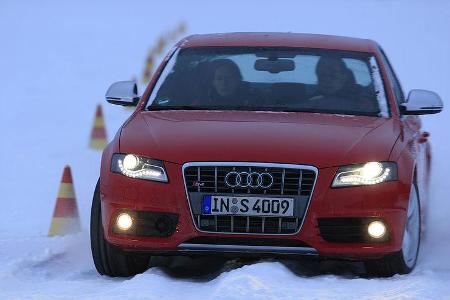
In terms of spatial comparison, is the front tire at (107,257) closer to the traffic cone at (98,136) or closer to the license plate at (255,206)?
the license plate at (255,206)

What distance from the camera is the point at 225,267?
7.92 m


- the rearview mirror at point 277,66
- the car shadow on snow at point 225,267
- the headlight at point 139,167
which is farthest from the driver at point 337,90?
the headlight at point 139,167

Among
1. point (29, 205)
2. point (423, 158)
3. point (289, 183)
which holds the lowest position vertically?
point (29, 205)

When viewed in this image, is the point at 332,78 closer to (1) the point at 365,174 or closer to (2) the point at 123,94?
(2) the point at 123,94

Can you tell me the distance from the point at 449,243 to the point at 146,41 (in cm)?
2423

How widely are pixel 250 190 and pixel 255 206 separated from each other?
0.09 meters

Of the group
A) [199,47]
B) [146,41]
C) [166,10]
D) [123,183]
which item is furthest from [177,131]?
[166,10]

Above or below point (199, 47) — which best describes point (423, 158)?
below

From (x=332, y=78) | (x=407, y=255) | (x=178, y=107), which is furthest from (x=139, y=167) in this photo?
(x=332, y=78)

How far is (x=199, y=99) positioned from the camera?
27.7 ft

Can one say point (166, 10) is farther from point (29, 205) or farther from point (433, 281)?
point (433, 281)

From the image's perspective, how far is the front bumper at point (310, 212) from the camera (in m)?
7.10

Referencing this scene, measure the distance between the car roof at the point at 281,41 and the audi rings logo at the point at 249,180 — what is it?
6.62 ft

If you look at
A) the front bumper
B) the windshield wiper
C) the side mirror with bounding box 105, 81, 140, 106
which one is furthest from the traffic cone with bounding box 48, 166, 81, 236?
the front bumper
